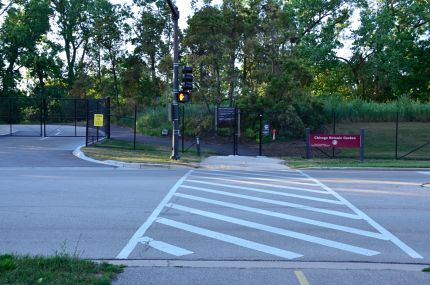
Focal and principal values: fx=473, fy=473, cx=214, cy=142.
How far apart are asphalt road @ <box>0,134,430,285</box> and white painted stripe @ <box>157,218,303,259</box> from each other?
2cm

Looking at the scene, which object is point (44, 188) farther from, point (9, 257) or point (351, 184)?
point (351, 184)

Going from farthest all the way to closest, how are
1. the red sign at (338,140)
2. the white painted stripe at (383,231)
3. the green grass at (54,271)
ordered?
the red sign at (338,140)
the white painted stripe at (383,231)
the green grass at (54,271)

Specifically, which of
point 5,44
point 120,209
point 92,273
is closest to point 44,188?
point 120,209

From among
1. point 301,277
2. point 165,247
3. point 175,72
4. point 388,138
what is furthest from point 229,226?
point 388,138

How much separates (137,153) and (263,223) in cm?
1592

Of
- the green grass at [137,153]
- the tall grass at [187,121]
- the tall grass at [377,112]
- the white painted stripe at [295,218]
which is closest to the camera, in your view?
the white painted stripe at [295,218]

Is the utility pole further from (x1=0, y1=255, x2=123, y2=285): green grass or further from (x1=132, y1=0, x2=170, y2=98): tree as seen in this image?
(x1=132, y1=0, x2=170, y2=98): tree

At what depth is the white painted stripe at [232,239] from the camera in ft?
21.6

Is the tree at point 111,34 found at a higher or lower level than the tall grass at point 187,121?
higher

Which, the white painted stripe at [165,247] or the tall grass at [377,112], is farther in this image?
→ the tall grass at [377,112]

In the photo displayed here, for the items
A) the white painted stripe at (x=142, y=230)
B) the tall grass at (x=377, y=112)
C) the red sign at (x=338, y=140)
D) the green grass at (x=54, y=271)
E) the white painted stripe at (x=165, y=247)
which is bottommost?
the white painted stripe at (x=142, y=230)

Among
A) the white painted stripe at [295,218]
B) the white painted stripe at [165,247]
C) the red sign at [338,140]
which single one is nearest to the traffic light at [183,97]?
the red sign at [338,140]

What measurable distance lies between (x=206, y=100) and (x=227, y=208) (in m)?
21.8

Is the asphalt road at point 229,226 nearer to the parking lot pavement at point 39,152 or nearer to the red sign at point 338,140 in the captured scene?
the parking lot pavement at point 39,152
